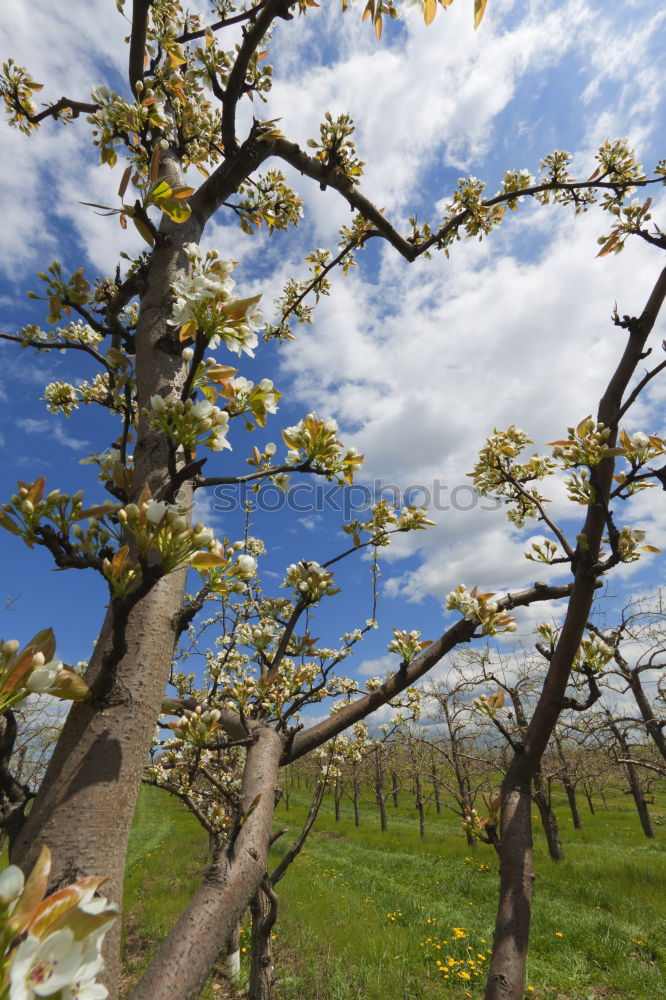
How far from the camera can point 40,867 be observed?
20.5 inches

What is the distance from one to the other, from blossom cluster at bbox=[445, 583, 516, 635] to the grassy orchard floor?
27.1ft

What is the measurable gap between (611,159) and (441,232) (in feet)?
3.24

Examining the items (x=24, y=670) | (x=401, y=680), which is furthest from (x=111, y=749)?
(x=401, y=680)

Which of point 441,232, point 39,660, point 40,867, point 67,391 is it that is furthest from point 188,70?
point 40,867

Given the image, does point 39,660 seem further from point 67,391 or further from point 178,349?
point 67,391

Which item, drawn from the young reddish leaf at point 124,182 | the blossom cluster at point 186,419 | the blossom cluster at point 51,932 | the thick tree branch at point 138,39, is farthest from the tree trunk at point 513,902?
the thick tree branch at point 138,39

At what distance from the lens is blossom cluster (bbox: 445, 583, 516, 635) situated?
1567 millimetres

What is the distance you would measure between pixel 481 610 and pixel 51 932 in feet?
4.42

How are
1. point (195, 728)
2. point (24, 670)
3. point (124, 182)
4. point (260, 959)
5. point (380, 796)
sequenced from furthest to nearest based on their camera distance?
point (380, 796), point (260, 959), point (195, 728), point (124, 182), point (24, 670)

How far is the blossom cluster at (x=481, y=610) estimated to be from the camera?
1.57 m

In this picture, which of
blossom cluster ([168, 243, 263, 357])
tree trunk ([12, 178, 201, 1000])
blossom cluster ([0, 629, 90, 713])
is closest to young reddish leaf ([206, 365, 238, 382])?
blossom cluster ([168, 243, 263, 357])

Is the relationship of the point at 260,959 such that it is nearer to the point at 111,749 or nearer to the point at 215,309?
the point at 111,749

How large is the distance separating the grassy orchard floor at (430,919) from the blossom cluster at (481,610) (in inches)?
326

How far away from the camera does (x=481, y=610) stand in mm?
1576
